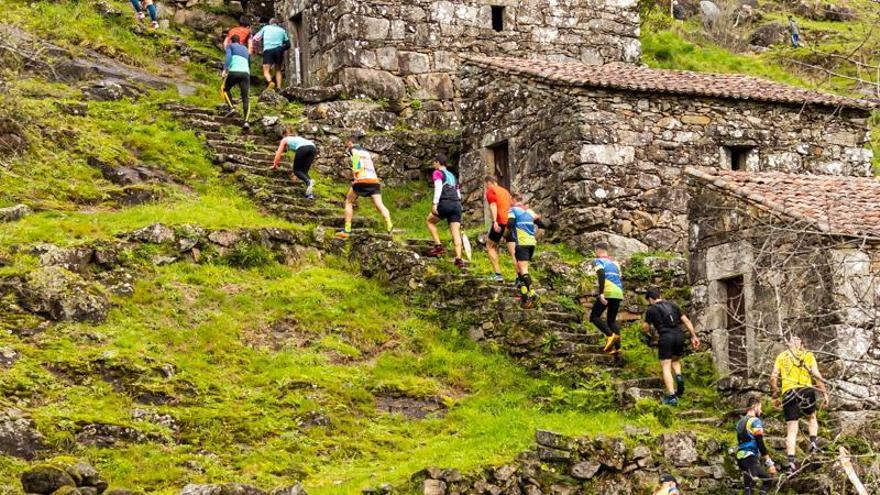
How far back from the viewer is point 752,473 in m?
16.4

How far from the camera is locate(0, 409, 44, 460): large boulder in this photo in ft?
49.0

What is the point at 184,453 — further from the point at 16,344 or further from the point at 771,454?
the point at 771,454

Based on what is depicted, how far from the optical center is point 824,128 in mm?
25109

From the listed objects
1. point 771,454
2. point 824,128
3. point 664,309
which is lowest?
point 771,454

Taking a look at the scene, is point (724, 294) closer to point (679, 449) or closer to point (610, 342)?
point (610, 342)

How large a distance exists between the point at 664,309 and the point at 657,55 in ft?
50.8

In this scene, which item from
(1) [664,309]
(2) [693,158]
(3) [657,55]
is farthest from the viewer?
(3) [657,55]

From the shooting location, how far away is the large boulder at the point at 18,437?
1494 cm

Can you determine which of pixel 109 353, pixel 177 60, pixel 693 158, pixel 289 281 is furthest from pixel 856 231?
pixel 177 60

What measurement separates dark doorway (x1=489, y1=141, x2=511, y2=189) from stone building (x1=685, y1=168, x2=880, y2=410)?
4.95m

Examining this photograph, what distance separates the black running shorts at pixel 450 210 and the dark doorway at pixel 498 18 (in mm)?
8521

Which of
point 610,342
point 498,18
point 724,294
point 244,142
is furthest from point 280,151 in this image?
point 724,294

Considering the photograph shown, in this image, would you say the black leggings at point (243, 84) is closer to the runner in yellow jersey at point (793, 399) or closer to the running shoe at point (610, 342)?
the running shoe at point (610, 342)

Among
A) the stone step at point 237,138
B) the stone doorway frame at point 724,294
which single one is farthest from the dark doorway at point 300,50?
the stone doorway frame at point 724,294
